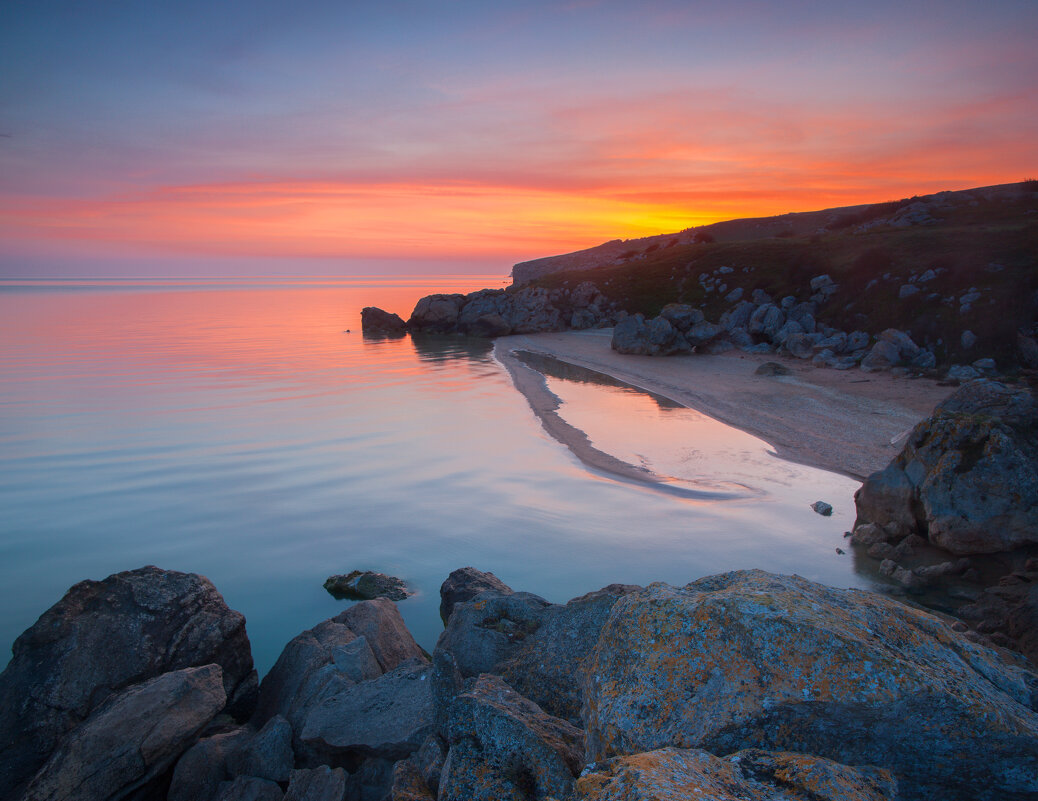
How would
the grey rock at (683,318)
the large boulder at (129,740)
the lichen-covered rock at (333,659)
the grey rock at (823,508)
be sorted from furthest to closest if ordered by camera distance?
the grey rock at (683,318) → the grey rock at (823,508) → the lichen-covered rock at (333,659) → the large boulder at (129,740)

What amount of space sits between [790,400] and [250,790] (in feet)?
105

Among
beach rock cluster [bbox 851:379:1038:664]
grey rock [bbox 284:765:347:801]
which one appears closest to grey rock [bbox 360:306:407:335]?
beach rock cluster [bbox 851:379:1038:664]

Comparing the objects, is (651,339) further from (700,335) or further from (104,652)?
(104,652)

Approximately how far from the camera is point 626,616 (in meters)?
5.04

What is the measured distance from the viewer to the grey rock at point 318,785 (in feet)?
22.3

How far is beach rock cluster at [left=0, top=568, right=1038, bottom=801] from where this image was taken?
152 inches

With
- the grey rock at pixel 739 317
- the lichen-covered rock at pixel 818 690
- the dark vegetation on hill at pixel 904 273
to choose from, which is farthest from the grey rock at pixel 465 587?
the grey rock at pixel 739 317

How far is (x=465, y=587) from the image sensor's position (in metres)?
12.3

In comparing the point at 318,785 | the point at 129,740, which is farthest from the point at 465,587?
the point at 129,740

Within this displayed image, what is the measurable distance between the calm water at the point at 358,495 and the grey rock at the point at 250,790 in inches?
214

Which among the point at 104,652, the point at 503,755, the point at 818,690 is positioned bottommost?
the point at 104,652

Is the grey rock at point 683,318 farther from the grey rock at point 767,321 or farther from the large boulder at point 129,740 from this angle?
the large boulder at point 129,740

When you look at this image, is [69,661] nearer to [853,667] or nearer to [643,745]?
[643,745]

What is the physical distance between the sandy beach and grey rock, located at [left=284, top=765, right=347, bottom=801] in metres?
17.2
